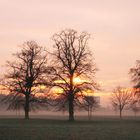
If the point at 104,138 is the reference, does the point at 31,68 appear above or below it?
above

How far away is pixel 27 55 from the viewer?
69875 millimetres

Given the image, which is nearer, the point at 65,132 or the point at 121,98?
the point at 65,132

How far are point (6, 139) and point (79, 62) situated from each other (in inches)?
1540

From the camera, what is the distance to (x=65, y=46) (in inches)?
2625

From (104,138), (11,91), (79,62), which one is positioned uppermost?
(79,62)

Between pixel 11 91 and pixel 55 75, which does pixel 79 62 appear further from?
pixel 11 91

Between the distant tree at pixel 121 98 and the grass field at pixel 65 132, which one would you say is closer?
the grass field at pixel 65 132

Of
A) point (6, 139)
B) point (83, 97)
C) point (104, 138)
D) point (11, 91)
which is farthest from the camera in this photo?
point (11, 91)

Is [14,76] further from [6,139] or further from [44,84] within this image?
[6,139]

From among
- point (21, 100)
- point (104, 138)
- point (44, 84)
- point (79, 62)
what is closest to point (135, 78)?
point (79, 62)

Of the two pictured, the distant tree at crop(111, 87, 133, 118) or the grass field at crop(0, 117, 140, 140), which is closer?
the grass field at crop(0, 117, 140, 140)

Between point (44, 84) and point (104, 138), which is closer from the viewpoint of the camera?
point (104, 138)

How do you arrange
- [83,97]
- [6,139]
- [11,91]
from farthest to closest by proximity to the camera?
[11,91]
[83,97]
[6,139]

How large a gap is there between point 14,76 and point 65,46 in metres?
10.6
